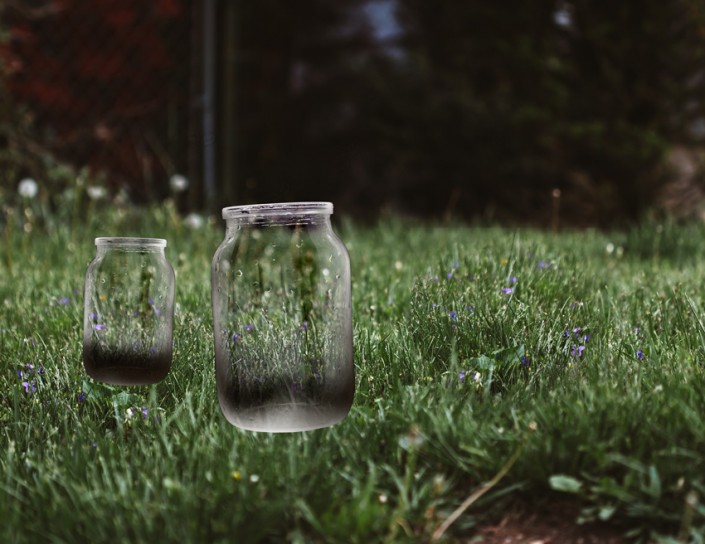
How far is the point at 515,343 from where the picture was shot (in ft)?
6.98

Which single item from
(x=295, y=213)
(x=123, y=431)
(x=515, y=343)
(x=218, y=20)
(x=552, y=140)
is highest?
(x=218, y=20)

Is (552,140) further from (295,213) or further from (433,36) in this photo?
(295,213)

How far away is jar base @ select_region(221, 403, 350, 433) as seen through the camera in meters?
1.71

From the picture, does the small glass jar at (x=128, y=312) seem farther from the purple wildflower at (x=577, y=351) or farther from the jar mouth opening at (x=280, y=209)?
the purple wildflower at (x=577, y=351)

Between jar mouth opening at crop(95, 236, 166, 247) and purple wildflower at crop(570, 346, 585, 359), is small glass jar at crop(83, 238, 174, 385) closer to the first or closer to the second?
jar mouth opening at crop(95, 236, 166, 247)

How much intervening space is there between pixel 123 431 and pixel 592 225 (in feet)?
15.6

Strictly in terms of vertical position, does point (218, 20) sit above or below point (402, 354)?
above

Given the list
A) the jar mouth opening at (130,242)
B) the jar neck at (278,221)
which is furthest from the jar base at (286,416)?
the jar mouth opening at (130,242)

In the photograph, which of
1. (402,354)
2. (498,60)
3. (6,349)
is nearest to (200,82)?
(498,60)

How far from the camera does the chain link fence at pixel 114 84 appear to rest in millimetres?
5754

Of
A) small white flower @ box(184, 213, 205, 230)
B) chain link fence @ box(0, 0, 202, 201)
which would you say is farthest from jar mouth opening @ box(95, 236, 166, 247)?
chain link fence @ box(0, 0, 202, 201)

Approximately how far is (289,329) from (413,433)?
50 cm

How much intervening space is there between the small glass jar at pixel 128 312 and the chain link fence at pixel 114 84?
343 centimetres

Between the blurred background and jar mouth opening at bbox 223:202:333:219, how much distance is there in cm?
371
